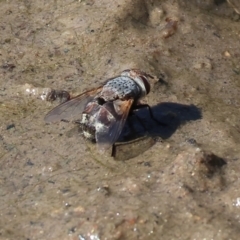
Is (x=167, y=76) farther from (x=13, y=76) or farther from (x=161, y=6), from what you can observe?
(x=13, y=76)

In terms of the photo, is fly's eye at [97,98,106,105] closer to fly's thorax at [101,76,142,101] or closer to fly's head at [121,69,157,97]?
fly's thorax at [101,76,142,101]

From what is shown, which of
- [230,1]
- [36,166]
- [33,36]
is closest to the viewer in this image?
[36,166]

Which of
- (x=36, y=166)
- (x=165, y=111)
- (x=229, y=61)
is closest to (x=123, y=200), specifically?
(x=36, y=166)

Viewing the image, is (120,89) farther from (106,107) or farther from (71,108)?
(71,108)

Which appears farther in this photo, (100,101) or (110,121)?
(100,101)

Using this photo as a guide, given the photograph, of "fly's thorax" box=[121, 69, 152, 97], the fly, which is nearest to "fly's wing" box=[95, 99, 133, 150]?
the fly

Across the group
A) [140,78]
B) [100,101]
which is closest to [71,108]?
[100,101]

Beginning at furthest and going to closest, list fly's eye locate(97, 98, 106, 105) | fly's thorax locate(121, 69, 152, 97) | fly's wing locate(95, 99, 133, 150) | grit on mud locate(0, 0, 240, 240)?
1. fly's thorax locate(121, 69, 152, 97)
2. fly's eye locate(97, 98, 106, 105)
3. fly's wing locate(95, 99, 133, 150)
4. grit on mud locate(0, 0, 240, 240)
